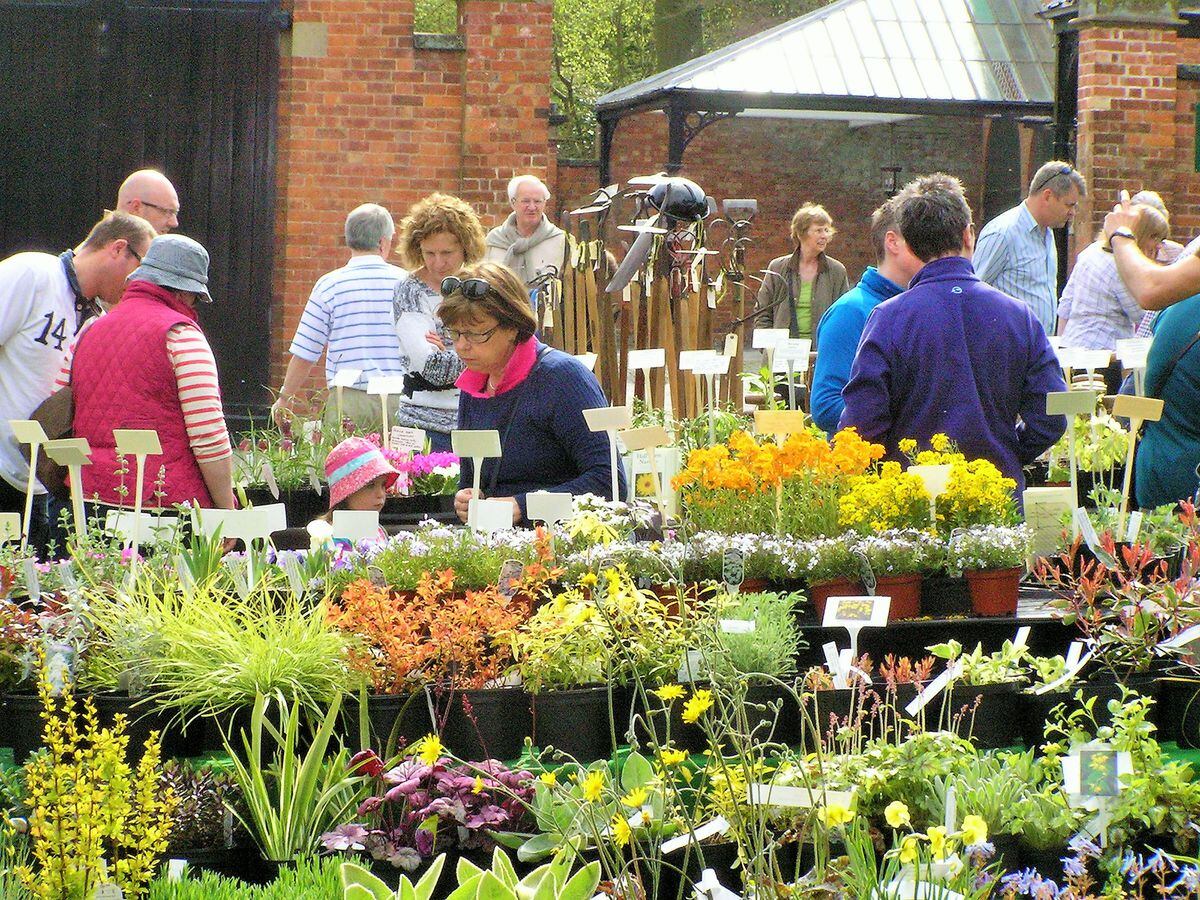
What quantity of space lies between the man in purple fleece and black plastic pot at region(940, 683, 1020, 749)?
1118 millimetres

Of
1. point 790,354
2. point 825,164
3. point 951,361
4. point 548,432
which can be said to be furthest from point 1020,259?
point 825,164

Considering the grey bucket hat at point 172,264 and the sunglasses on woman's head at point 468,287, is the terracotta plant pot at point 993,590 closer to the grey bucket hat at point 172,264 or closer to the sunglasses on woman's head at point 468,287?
the sunglasses on woman's head at point 468,287

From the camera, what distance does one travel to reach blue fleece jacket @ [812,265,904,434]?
475cm

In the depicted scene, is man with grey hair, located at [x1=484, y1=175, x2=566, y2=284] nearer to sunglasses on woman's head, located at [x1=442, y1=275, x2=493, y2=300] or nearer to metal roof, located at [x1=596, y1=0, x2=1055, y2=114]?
sunglasses on woman's head, located at [x1=442, y1=275, x2=493, y2=300]

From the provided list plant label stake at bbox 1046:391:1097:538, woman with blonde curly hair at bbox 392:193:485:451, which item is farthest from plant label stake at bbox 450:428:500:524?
woman with blonde curly hair at bbox 392:193:485:451

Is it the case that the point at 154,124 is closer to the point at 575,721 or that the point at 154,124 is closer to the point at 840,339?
the point at 840,339

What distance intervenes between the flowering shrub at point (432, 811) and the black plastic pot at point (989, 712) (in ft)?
2.91

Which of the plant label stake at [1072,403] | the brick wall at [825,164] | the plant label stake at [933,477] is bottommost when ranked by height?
the plant label stake at [933,477]

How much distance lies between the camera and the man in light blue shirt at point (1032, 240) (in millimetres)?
6965

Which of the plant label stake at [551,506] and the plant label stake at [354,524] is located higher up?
the plant label stake at [551,506]

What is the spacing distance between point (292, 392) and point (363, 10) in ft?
14.7

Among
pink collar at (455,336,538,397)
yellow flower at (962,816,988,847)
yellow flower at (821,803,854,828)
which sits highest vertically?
pink collar at (455,336,538,397)

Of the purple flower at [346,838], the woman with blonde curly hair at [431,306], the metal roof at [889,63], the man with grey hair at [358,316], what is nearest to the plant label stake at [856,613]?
the purple flower at [346,838]

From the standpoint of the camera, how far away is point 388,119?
10242mm
